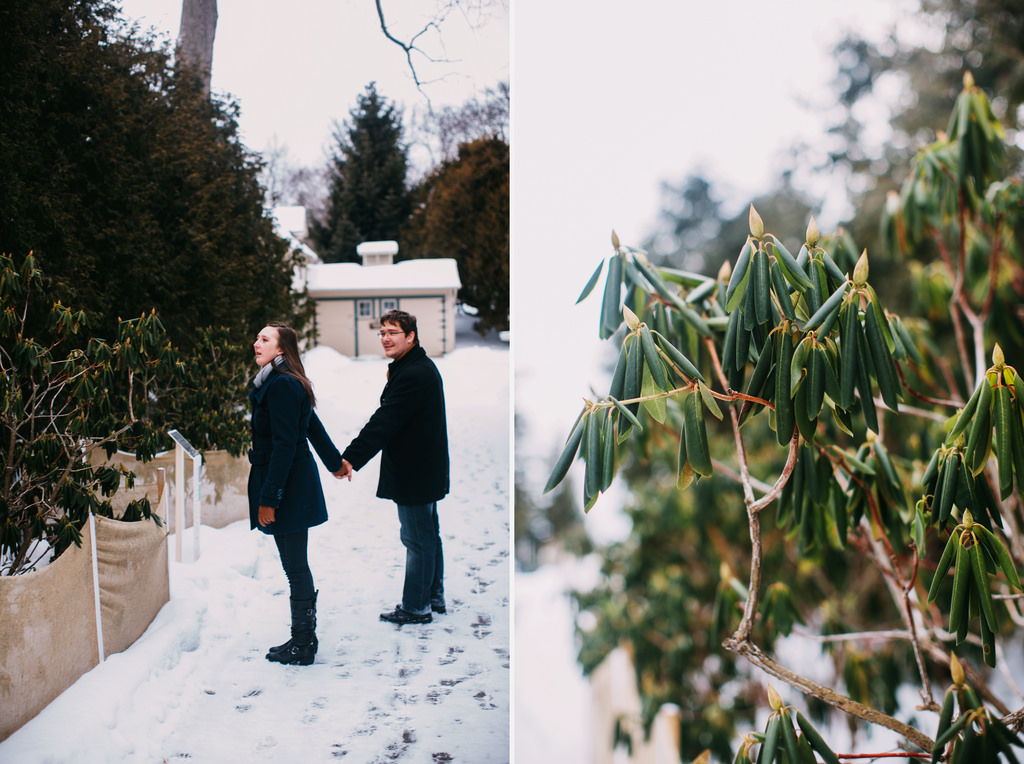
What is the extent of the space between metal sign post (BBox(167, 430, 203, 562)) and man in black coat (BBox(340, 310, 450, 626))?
0.43m

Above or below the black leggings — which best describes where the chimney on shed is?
above

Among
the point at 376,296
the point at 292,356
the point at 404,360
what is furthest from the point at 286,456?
the point at 376,296

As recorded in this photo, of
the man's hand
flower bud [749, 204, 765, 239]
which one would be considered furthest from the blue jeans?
flower bud [749, 204, 765, 239]

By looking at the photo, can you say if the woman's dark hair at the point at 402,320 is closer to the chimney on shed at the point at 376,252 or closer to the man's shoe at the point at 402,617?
the chimney on shed at the point at 376,252

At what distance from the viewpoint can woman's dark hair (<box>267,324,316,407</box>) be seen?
5.85 feet

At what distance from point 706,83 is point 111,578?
2799 millimetres

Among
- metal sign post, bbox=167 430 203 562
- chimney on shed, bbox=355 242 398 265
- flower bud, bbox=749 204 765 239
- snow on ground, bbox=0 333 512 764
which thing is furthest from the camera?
chimney on shed, bbox=355 242 398 265

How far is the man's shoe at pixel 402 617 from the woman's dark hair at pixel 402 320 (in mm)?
757

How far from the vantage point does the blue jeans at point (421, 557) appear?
1.84 meters

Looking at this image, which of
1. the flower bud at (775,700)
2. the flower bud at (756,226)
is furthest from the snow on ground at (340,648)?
the flower bud at (756,226)

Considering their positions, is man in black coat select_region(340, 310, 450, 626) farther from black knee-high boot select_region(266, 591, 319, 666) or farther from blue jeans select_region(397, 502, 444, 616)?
black knee-high boot select_region(266, 591, 319, 666)

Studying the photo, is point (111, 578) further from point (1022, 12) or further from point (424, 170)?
point (1022, 12)

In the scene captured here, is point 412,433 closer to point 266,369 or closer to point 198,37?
point 266,369

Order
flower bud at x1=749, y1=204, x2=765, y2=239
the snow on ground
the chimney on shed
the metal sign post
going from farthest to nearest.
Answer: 1. the chimney on shed
2. the metal sign post
3. the snow on ground
4. flower bud at x1=749, y1=204, x2=765, y2=239
